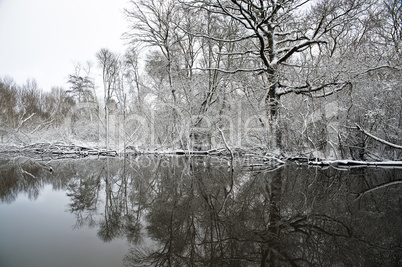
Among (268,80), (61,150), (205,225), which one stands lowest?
(205,225)

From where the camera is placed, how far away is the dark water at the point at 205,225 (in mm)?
2477

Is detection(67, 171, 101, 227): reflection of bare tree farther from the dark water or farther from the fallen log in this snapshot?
the fallen log

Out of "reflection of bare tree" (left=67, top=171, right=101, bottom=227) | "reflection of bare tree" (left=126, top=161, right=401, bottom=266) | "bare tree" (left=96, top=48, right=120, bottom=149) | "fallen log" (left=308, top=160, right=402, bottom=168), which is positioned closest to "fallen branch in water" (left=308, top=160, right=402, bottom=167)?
"fallen log" (left=308, top=160, right=402, bottom=168)

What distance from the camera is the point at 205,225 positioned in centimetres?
340

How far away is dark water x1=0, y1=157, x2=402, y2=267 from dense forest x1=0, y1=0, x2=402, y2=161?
15.3ft

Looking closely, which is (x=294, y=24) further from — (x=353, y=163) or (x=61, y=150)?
(x=61, y=150)

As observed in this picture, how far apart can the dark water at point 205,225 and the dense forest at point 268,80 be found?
15.3ft

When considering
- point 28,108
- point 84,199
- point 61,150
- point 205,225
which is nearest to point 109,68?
point 61,150

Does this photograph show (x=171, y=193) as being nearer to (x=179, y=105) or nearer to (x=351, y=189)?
(x=351, y=189)

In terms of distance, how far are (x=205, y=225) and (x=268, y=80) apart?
10.6m

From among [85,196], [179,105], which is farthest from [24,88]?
[85,196]

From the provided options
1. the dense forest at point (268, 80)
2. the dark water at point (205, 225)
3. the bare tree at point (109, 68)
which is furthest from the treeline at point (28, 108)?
the dark water at point (205, 225)

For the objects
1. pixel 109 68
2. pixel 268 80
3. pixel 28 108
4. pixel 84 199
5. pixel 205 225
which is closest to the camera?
pixel 205 225

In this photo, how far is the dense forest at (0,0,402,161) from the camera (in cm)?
1062
